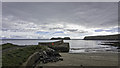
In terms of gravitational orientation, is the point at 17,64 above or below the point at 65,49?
above

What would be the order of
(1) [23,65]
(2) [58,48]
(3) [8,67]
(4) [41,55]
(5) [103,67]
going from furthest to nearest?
(2) [58,48] → (4) [41,55] → (5) [103,67] → (1) [23,65] → (3) [8,67]

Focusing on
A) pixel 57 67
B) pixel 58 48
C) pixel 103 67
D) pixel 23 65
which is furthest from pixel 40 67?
pixel 58 48

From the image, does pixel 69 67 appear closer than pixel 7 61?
No

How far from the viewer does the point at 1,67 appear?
6754mm

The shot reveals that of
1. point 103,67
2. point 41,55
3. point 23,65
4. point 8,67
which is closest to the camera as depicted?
point 8,67

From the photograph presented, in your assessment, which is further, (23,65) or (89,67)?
(89,67)

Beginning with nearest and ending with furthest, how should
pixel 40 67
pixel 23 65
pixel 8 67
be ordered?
pixel 8 67 → pixel 23 65 → pixel 40 67

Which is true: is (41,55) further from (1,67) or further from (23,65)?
(1,67)

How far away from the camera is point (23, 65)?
7.29 m

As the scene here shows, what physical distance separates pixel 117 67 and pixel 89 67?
10.0 ft

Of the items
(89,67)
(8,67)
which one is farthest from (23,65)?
(89,67)

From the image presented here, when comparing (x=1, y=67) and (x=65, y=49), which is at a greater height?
(x=1, y=67)

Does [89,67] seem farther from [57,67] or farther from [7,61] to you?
[7,61]

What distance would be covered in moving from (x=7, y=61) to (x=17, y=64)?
0.90 meters
